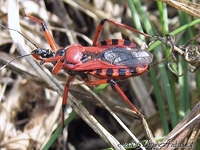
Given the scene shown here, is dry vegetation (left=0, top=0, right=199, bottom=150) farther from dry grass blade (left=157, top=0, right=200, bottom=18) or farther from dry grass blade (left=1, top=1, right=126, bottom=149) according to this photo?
dry grass blade (left=157, top=0, right=200, bottom=18)

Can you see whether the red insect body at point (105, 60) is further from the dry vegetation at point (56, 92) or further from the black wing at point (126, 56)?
the dry vegetation at point (56, 92)

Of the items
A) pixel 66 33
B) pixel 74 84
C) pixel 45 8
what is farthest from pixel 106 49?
pixel 45 8

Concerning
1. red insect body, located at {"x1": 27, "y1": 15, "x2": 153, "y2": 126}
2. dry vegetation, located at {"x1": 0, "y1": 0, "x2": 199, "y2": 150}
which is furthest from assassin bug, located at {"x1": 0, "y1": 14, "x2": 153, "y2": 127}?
dry vegetation, located at {"x1": 0, "y1": 0, "x2": 199, "y2": 150}

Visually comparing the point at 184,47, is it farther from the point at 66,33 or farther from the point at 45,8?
the point at 45,8

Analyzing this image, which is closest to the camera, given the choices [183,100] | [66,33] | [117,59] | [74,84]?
[117,59]

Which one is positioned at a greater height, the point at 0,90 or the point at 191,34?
the point at 191,34

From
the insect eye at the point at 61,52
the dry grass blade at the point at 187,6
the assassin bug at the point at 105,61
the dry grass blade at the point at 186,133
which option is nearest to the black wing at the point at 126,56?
the assassin bug at the point at 105,61
